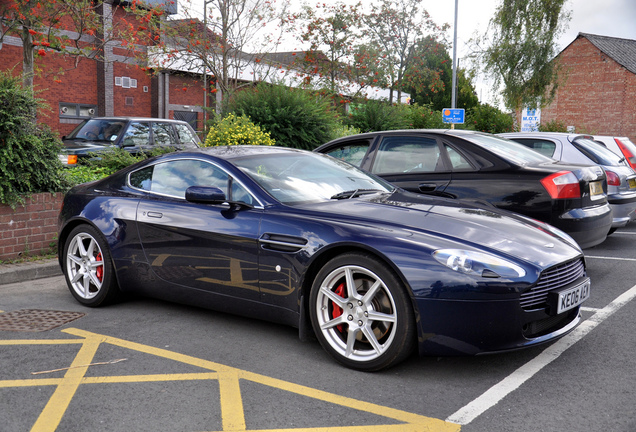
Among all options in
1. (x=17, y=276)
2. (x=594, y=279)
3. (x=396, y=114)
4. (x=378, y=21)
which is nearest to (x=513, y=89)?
(x=378, y=21)

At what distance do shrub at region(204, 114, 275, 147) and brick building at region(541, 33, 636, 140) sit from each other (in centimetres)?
3486

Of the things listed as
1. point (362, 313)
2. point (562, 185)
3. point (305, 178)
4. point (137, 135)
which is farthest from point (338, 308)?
point (137, 135)

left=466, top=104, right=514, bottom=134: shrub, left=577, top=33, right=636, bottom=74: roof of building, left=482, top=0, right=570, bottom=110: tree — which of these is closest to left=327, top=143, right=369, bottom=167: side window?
left=466, top=104, right=514, bottom=134: shrub

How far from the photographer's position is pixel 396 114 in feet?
53.7

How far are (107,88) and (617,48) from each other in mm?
35788

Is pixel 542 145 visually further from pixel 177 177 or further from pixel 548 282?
pixel 177 177

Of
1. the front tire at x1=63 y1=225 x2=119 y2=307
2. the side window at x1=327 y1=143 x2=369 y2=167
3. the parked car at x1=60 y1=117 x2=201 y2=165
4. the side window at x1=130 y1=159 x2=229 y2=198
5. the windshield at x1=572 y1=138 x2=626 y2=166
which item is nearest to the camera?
the side window at x1=130 y1=159 x2=229 y2=198

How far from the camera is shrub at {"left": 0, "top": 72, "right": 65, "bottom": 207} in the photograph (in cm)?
680

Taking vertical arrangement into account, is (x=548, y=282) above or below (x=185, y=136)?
below

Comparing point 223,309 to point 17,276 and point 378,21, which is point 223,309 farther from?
point 378,21

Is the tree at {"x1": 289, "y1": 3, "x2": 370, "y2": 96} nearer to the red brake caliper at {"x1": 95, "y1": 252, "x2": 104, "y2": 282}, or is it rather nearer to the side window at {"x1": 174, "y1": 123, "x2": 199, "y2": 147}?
the side window at {"x1": 174, "y1": 123, "x2": 199, "y2": 147}

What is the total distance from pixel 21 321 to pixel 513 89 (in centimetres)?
3135

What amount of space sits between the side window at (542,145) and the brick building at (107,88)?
584 inches

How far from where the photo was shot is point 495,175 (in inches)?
245
